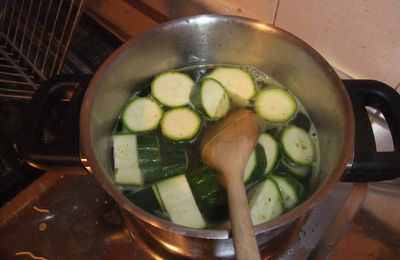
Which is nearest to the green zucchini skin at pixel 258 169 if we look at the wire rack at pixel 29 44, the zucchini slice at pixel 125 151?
the zucchini slice at pixel 125 151

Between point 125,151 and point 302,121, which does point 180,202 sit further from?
point 302,121

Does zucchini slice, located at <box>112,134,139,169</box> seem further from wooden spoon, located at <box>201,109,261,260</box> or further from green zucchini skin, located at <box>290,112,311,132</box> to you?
green zucchini skin, located at <box>290,112,311,132</box>

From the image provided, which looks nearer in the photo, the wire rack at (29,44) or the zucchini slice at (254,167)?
the zucchini slice at (254,167)

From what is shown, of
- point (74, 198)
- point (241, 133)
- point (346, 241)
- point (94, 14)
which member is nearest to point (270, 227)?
point (241, 133)

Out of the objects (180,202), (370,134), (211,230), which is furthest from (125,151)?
(370,134)

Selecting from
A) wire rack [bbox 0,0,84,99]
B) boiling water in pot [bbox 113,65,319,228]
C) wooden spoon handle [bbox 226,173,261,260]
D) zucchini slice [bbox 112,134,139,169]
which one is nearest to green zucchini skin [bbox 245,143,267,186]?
boiling water in pot [bbox 113,65,319,228]

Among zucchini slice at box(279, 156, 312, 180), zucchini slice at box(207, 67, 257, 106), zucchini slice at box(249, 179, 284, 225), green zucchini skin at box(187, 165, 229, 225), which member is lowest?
green zucchini skin at box(187, 165, 229, 225)

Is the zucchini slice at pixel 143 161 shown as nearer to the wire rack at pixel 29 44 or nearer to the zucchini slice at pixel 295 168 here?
the zucchini slice at pixel 295 168
